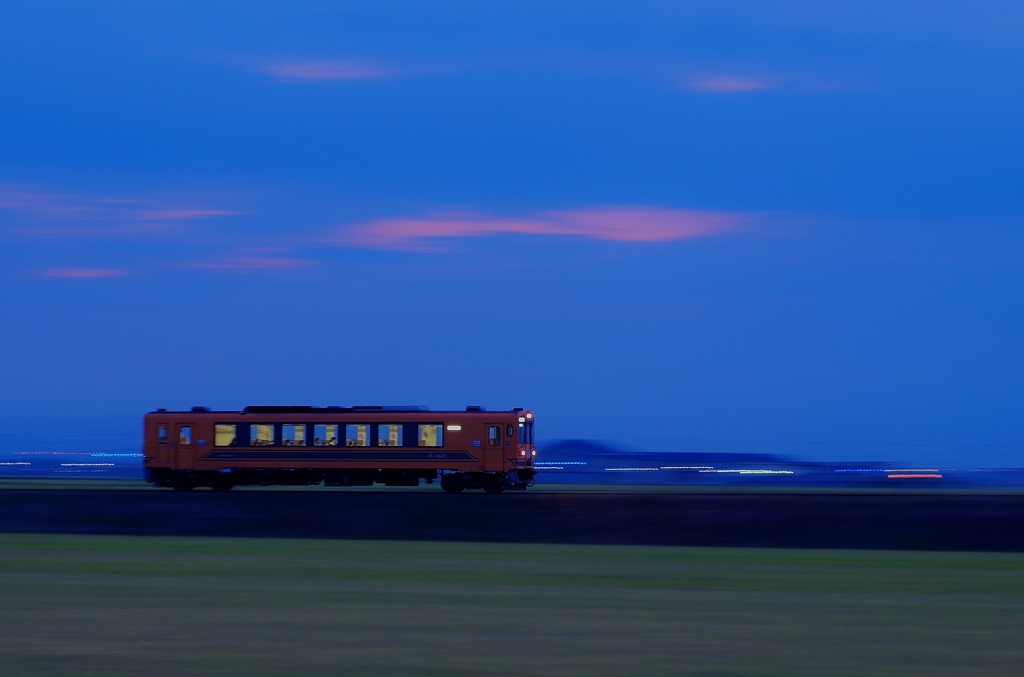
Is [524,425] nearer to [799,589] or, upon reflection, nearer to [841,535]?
[841,535]

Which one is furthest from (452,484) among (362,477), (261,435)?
(261,435)

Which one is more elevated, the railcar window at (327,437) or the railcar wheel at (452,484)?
the railcar window at (327,437)

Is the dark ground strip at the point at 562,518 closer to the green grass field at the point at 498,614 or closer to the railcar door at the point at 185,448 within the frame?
the green grass field at the point at 498,614

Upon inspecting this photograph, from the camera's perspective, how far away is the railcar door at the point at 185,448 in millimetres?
42562

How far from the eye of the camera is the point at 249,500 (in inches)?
1192

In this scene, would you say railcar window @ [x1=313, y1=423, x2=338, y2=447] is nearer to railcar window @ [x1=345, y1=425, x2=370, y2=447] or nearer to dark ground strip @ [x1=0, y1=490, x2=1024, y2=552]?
railcar window @ [x1=345, y1=425, x2=370, y2=447]

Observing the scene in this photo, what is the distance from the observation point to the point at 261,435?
138 feet

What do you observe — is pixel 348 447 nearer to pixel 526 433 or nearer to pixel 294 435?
pixel 294 435

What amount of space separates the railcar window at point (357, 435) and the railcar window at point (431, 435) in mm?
1645

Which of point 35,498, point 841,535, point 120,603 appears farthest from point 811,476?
point 120,603

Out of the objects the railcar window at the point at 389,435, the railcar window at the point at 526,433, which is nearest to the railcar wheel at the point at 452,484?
the railcar window at the point at 389,435

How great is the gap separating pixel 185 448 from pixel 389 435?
257 inches

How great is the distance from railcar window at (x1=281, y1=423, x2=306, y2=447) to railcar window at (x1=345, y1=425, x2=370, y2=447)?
4.44 feet

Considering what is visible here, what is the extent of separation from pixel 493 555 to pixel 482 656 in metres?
12.1
